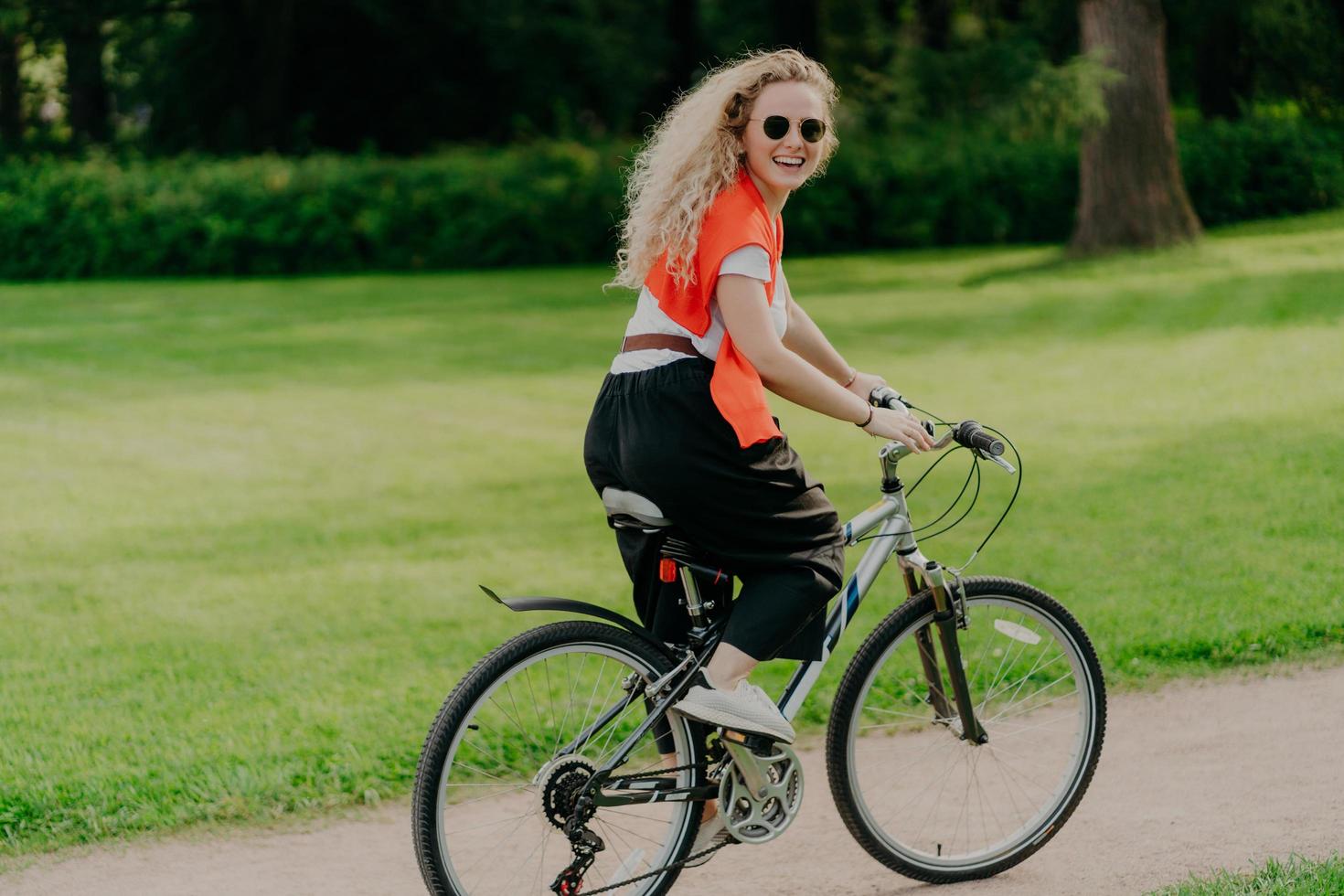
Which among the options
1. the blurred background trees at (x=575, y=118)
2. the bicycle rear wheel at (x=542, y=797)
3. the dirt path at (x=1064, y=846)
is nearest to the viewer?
the bicycle rear wheel at (x=542, y=797)

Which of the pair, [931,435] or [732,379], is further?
[931,435]

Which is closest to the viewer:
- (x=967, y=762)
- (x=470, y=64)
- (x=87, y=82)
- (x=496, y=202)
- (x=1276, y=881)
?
(x=1276, y=881)

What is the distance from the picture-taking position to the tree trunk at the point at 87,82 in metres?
29.9

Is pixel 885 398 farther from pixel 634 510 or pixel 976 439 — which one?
pixel 634 510

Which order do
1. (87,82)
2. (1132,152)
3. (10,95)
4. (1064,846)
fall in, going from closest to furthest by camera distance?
(1064,846) → (1132,152) → (87,82) → (10,95)

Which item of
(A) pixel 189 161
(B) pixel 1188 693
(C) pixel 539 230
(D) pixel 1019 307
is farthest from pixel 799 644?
(A) pixel 189 161

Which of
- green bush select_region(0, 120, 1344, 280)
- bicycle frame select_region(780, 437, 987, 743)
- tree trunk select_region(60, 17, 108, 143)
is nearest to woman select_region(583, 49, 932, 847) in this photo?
bicycle frame select_region(780, 437, 987, 743)

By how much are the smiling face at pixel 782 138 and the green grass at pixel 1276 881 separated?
191 centimetres

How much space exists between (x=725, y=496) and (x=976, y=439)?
0.66 m

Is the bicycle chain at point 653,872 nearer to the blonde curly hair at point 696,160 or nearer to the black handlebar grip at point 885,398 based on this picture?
the black handlebar grip at point 885,398

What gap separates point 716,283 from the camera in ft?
11.0

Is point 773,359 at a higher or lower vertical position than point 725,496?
higher

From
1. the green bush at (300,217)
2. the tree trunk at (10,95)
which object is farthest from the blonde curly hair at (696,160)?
the tree trunk at (10,95)

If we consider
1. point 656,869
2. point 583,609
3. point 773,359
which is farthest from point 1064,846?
point 773,359
